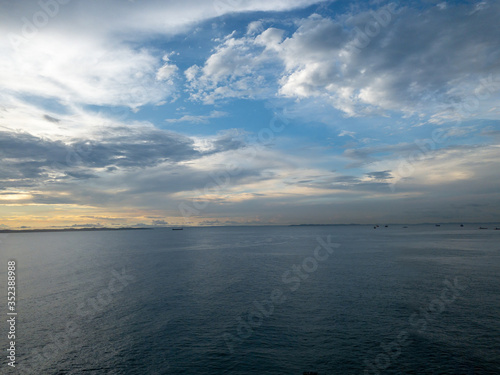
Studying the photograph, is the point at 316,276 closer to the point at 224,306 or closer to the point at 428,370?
the point at 224,306

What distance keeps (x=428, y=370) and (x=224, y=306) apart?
2919 cm

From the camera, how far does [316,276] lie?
7019 cm

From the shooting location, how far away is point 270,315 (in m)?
42.7

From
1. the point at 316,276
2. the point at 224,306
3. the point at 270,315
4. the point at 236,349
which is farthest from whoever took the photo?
the point at 316,276

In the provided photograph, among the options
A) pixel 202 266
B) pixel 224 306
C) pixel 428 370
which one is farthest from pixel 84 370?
pixel 202 266

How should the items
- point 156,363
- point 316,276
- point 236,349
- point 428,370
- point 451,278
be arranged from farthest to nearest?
1. point 316,276
2. point 451,278
3. point 236,349
4. point 156,363
5. point 428,370

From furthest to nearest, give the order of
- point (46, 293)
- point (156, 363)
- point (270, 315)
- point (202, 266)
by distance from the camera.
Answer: point (202, 266) → point (46, 293) → point (270, 315) → point (156, 363)

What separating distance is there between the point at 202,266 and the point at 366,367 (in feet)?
216

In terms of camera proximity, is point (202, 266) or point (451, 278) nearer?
point (451, 278)

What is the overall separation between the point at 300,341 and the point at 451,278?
163 feet

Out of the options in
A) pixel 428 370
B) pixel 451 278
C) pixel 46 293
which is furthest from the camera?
pixel 451 278

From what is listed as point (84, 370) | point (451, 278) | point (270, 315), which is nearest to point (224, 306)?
point (270, 315)

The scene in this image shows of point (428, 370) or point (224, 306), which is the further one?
point (224, 306)

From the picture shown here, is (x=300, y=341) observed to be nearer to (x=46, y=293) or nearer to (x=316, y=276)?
(x=316, y=276)
